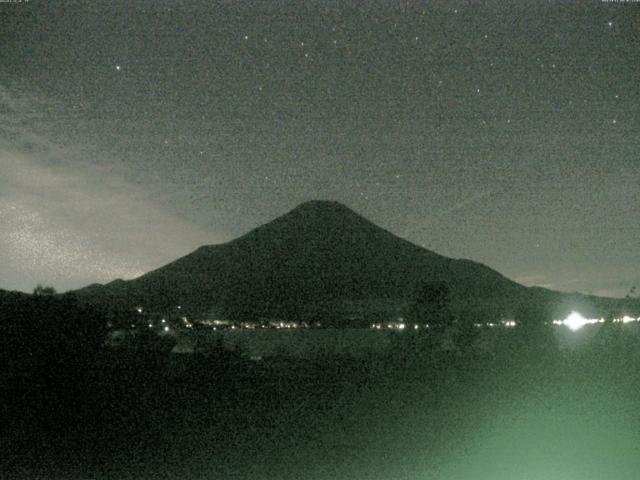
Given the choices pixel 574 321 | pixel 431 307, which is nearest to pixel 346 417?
pixel 574 321

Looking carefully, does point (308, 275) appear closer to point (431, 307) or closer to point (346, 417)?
point (431, 307)

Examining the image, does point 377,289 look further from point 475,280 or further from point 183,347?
point 183,347

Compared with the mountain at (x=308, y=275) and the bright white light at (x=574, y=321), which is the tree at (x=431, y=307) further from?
the mountain at (x=308, y=275)

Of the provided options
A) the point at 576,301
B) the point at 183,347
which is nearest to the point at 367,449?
the point at 576,301

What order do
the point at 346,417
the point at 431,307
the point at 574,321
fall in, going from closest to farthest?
1. the point at 346,417
2. the point at 574,321
3. the point at 431,307

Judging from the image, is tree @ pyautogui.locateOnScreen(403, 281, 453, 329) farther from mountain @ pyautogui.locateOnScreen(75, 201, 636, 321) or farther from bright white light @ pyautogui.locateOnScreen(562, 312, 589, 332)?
mountain @ pyautogui.locateOnScreen(75, 201, 636, 321)

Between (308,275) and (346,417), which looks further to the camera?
(308,275)

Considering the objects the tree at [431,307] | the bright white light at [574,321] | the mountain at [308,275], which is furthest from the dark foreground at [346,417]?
the mountain at [308,275]
